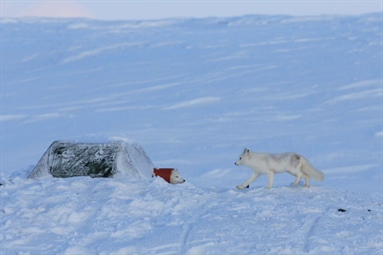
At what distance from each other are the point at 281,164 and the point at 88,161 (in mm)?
2432

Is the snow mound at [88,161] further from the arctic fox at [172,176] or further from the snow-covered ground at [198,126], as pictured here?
the arctic fox at [172,176]

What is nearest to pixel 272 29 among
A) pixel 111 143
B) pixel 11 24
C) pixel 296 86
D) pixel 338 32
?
pixel 338 32

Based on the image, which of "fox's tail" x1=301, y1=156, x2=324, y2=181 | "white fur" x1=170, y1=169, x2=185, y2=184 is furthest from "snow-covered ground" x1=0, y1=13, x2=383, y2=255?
"fox's tail" x1=301, y1=156, x2=324, y2=181

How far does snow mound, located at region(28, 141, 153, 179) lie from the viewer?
30.8ft

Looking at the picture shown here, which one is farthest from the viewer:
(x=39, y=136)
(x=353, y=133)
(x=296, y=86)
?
(x=296, y=86)

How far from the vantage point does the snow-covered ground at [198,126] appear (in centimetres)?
724

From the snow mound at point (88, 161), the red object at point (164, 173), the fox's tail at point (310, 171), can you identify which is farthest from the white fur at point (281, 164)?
the snow mound at point (88, 161)

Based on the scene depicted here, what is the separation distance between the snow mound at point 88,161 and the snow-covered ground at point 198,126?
0.91ft

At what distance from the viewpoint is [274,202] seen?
27.1 ft

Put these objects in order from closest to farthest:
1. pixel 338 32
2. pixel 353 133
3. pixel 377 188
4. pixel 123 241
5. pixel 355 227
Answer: pixel 123 241 < pixel 355 227 < pixel 377 188 < pixel 353 133 < pixel 338 32

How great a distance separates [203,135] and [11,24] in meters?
21.6

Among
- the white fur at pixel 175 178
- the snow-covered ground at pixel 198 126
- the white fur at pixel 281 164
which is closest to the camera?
the snow-covered ground at pixel 198 126

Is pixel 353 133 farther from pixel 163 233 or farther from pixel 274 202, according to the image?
pixel 163 233

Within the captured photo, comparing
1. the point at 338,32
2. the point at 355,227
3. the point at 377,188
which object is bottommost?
the point at 377,188
